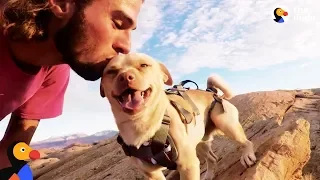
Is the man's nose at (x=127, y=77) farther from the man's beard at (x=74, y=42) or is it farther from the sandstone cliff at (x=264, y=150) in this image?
the sandstone cliff at (x=264, y=150)

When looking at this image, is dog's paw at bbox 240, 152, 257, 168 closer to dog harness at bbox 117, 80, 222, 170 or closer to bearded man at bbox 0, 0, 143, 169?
dog harness at bbox 117, 80, 222, 170

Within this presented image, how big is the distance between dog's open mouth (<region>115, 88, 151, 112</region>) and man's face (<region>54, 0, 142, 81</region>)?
0.48 m

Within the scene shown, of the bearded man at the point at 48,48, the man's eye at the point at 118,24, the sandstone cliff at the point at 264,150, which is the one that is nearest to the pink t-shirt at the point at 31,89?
the bearded man at the point at 48,48

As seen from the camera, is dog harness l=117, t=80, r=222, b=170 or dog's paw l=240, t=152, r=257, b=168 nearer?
dog harness l=117, t=80, r=222, b=170

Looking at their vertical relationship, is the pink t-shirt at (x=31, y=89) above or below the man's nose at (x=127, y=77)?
below

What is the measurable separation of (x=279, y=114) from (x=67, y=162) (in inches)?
312

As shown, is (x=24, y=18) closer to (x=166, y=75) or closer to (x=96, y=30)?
(x=96, y=30)

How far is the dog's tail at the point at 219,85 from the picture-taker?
6969 mm

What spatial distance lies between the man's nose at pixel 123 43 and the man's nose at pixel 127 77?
0.94ft

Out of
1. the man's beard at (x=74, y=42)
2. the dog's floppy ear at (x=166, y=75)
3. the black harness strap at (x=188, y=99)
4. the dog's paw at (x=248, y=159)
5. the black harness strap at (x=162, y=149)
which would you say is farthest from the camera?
the dog's paw at (x=248, y=159)

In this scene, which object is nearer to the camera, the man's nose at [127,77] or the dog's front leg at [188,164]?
the man's nose at [127,77]

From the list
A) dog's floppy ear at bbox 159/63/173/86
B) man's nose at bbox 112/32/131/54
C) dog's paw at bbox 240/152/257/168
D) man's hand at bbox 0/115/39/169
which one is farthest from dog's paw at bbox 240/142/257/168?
man's hand at bbox 0/115/39/169

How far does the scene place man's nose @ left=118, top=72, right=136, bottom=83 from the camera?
4391 millimetres

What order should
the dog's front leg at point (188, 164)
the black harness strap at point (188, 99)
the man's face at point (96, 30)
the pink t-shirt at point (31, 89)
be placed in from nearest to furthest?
the pink t-shirt at point (31, 89)
the man's face at point (96, 30)
the dog's front leg at point (188, 164)
the black harness strap at point (188, 99)
